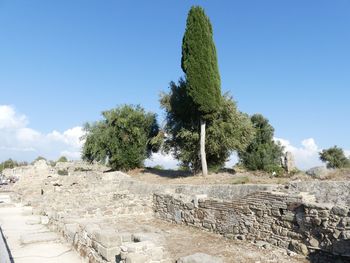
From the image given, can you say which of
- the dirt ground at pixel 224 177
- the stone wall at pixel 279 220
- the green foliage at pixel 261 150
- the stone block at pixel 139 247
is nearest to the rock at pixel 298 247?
the stone wall at pixel 279 220

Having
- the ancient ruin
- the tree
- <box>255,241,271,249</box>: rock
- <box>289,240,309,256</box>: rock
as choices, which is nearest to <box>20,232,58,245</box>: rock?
the ancient ruin

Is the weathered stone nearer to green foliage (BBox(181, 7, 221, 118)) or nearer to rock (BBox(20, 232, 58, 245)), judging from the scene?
rock (BBox(20, 232, 58, 245))

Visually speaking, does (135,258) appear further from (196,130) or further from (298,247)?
(196,130)

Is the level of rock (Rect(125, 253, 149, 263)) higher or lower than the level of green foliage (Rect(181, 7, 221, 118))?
lower

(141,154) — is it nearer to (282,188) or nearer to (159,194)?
(159,194)

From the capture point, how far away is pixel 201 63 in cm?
Answer: 1897

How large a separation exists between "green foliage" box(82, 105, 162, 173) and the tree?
23.0 feet

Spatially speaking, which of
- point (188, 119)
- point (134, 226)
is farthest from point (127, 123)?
point (134, 226)

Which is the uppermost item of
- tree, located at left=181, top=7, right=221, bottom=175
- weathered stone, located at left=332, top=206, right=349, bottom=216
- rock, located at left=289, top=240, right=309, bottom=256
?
tree, located at left=181, top=7, right=221, bottom=175

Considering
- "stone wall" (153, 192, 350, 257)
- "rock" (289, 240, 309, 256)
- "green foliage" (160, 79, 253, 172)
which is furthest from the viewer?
"green foliage" (160, 79, 253, 172)

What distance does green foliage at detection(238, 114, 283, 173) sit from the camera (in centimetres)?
2986

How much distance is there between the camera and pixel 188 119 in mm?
21500

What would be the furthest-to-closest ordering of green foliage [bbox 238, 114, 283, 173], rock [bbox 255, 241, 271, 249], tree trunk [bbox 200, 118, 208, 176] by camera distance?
green foliage [bbox 238, 114, 283, 173], tree trunk [bbox 200, 118, 208, 176], rock [bbox 255, 241, 271, 249]

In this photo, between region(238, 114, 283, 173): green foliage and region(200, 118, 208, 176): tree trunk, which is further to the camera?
region(238, 114, 283, 173): green foliage
